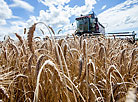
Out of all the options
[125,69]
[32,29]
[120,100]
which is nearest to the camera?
[32,29]

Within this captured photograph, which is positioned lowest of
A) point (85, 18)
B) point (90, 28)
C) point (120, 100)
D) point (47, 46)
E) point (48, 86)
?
point (120, 100)

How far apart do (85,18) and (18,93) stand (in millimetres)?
15308

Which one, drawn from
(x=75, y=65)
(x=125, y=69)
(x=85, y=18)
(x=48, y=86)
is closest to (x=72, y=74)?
(x=75, y=65)

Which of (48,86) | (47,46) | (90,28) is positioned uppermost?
(90,28)

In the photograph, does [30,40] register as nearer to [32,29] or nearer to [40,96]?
[32,29]

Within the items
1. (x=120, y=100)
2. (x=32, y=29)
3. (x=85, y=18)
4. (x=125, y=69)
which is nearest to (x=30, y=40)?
(x=32, y=29)

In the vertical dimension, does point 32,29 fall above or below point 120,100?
above

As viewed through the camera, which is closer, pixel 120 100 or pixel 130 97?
pixel 130 97

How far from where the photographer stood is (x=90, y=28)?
1614 cm

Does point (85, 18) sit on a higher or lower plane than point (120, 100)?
higher

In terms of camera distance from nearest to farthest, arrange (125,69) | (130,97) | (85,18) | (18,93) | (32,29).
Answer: (32,29) < (130,97) < (18,93) < (125,69) < (85,18)

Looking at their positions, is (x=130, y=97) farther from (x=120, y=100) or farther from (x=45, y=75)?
(x=45, y=75)

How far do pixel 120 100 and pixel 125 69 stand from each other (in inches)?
16.3

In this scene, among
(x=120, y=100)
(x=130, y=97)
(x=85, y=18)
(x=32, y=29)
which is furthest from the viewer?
(x=85, y=18)
